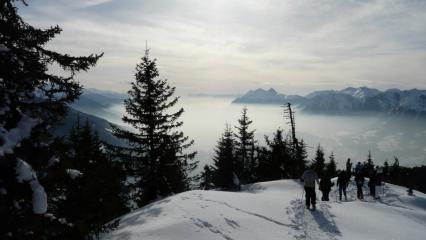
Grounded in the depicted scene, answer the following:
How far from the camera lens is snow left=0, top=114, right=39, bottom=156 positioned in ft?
23.2

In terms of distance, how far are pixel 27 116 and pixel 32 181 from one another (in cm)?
150

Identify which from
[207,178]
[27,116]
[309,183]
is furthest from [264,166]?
[27,116]

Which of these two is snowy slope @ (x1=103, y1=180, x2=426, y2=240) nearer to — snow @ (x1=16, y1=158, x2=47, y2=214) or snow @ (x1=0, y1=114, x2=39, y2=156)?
snow @ (x1=16, y1=158, x2=47, y2=214)

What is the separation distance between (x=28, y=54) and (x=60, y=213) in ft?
13.9

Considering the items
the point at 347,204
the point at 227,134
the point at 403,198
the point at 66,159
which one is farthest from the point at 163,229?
the point at 227,134

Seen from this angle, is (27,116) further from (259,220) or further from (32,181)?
(259,220)

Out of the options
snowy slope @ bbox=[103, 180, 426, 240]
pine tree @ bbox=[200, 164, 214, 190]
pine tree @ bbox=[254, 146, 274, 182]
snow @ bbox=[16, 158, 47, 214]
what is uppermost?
snow @ bbox=[16, 158, 47, 214]

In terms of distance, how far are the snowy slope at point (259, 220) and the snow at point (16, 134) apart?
204 inches

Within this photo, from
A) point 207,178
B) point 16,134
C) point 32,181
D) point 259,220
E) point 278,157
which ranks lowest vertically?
point 207,178

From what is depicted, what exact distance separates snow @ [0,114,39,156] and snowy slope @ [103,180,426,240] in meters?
5.19

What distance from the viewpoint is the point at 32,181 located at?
24.3 feet

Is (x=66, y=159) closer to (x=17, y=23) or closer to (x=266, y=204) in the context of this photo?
(x=17, y=23)

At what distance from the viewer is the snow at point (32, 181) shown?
7207 millimetres

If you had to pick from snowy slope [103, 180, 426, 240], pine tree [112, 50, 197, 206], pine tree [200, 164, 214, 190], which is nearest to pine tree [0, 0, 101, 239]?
snowy slope [103, 180, 426, 240]
